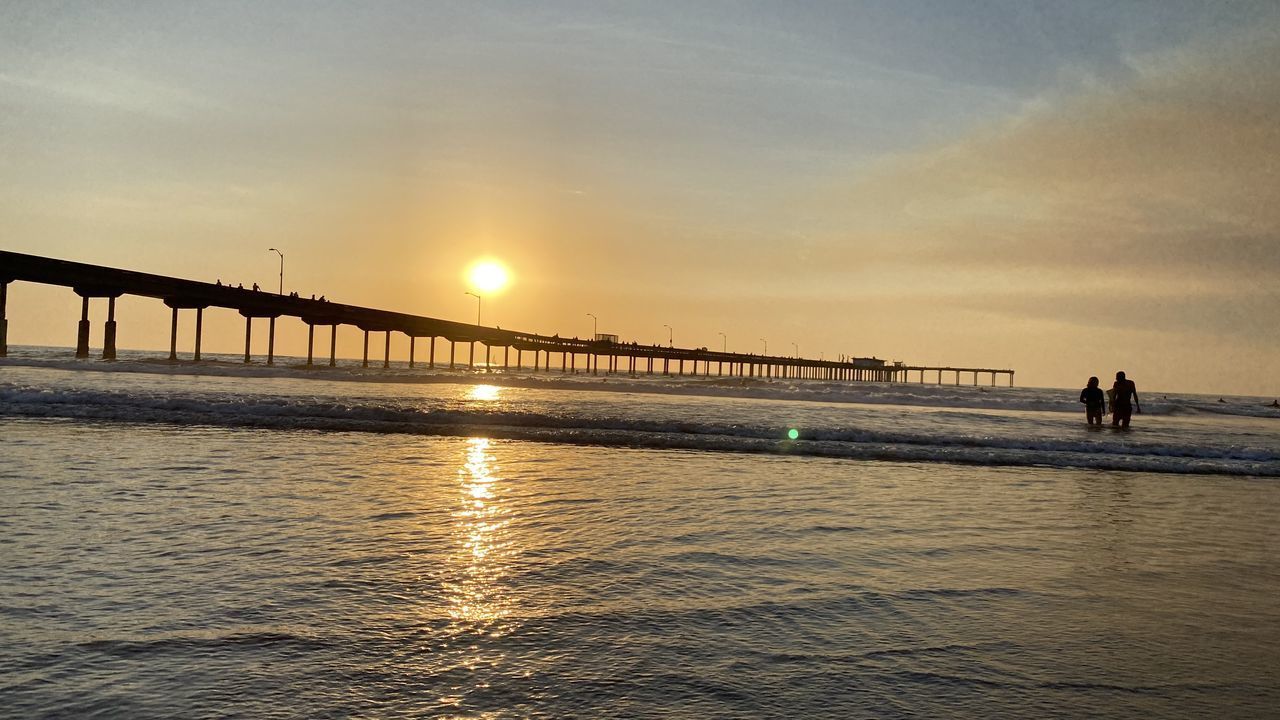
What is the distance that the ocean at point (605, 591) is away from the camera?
10.6 ft

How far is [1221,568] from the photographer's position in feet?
19.9

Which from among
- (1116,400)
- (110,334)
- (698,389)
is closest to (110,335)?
(110,334)

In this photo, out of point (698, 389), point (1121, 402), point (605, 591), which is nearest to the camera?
point (605, 591)

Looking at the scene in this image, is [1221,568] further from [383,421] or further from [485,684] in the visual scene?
[383,421]

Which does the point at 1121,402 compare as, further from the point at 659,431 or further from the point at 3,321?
the point at 3,321

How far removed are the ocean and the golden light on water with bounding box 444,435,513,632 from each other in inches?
1.4

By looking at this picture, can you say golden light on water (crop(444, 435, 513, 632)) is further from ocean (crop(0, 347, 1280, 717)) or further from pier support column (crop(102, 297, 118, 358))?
pier support column (crop(102, 297, 118, 358))

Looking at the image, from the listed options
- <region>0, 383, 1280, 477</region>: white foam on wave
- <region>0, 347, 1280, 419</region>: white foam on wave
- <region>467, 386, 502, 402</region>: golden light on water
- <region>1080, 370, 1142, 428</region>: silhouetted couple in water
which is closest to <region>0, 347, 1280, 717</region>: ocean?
<region>0, 383, 1280, 477</region>: white foam on wave

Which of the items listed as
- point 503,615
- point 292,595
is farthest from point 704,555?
point 292,595

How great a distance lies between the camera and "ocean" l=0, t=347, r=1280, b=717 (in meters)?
3.23

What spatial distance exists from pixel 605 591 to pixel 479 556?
1215 millimetres

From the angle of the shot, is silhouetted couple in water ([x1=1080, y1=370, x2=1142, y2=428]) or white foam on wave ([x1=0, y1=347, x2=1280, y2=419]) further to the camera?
white foam on wave ([x1=0, y1=347, x2=1280, y2=419])

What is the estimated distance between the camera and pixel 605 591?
4746mm

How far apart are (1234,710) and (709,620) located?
2321 mm
